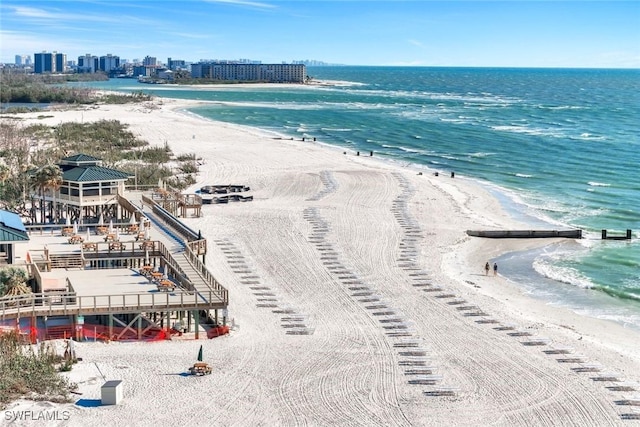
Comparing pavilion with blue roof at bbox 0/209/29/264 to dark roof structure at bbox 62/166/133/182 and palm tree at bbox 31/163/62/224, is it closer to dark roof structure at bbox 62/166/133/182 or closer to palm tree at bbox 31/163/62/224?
palm tree at bbox 31/163/62/224

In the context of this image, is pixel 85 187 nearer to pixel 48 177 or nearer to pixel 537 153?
pixel 48 177

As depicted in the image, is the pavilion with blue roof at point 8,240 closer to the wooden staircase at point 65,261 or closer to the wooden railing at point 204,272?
the wooden staircase at point 65,261

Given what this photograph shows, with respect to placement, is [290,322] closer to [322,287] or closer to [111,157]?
[322,287]

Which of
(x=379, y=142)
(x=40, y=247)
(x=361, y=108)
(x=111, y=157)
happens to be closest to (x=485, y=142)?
(x=379, y=142)

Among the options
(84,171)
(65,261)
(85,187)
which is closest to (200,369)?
(65,261)

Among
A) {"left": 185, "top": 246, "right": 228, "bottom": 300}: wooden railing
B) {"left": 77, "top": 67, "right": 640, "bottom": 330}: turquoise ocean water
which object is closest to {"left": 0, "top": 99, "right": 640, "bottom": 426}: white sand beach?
{"left": 185, "top": 246, "right": 228, "bottom": 300}: wooden railing

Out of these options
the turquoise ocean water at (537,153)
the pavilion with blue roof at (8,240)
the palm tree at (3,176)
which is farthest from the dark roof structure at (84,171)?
the turquoise ocean water at (537,153)
